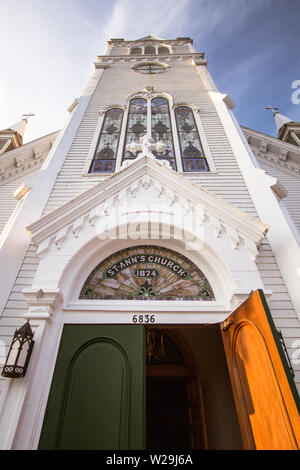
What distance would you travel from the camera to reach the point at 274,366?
2879 mm

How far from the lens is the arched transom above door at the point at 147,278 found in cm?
451

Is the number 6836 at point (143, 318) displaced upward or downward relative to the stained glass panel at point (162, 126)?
downward

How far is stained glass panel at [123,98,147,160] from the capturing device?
827cm

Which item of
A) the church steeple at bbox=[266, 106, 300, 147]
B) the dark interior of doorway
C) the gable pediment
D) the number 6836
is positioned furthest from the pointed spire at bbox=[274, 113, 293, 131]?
the number 6836

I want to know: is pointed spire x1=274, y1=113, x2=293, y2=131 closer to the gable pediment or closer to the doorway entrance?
the gable pediment

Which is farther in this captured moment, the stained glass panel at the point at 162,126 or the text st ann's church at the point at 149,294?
the stained glass panel at the point at 162,126

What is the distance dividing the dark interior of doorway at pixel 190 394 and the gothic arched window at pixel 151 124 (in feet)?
16.9

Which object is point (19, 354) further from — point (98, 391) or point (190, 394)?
point (190, 394)

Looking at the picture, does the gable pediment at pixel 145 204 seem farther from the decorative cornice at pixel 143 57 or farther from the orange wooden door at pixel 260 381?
the decorative cornice at pixel 143 57

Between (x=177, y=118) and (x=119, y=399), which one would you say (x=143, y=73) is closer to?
(x=177, y=118)

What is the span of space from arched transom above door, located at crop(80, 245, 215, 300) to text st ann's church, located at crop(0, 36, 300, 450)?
0.08ft

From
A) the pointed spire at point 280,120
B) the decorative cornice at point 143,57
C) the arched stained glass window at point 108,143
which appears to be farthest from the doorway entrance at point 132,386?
the decorative cornice at point 143,57

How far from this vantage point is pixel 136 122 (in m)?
9.11

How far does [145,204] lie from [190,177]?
203 centimetres
